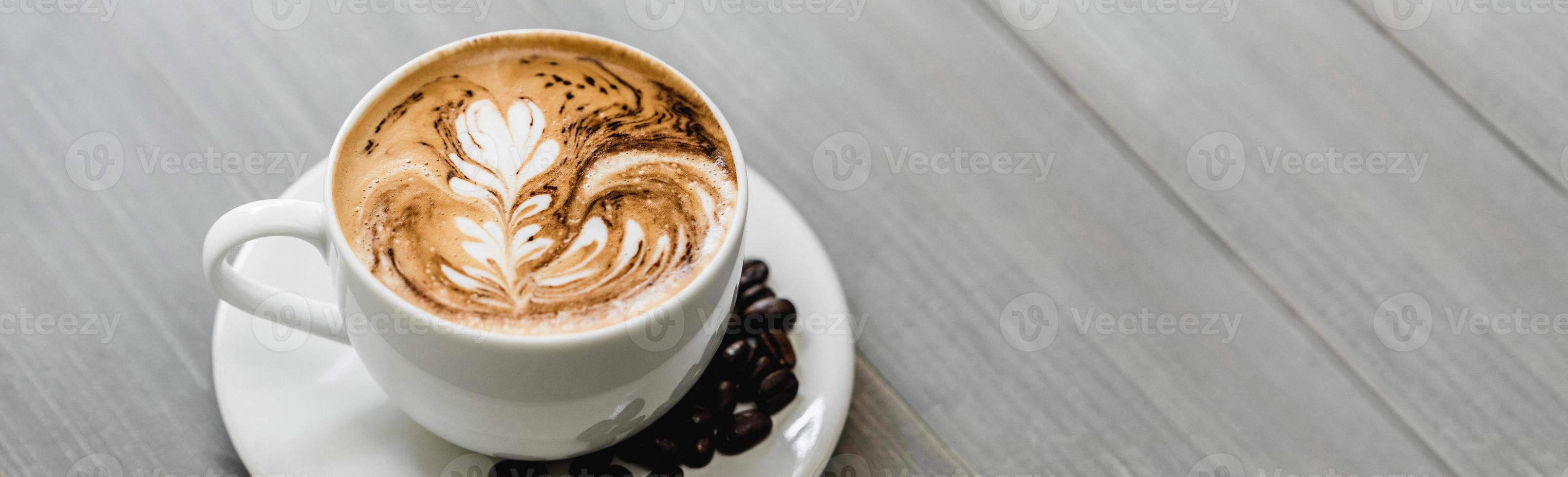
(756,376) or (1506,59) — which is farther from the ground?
(1506,59)

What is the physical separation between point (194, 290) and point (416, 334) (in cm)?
50

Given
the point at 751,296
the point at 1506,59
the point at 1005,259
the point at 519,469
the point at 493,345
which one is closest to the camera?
the point at 493,345

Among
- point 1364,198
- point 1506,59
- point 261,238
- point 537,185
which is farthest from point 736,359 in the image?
point 1506,59

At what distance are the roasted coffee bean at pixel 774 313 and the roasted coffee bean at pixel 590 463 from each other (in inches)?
7.0

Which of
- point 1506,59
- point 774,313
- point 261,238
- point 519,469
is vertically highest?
point 1506,59

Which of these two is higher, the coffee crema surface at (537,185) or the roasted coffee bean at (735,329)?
the coffee crema surface at (537,185)

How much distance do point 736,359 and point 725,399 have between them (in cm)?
4

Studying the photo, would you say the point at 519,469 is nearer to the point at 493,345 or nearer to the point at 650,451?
the point at 650,451

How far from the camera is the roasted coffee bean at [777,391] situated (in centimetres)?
94

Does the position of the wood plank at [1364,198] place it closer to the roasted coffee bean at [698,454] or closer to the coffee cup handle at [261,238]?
the roasted coffee bean at [698,454]

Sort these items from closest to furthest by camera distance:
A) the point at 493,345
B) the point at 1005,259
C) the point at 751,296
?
the point at 493,345 → the point at 751,296 → the point at 1005,259

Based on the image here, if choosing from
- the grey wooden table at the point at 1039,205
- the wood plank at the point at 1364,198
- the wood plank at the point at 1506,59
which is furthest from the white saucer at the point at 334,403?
the wood plank at the point at 1506,59

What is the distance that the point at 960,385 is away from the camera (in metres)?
1.11

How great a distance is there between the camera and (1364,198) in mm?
1286
